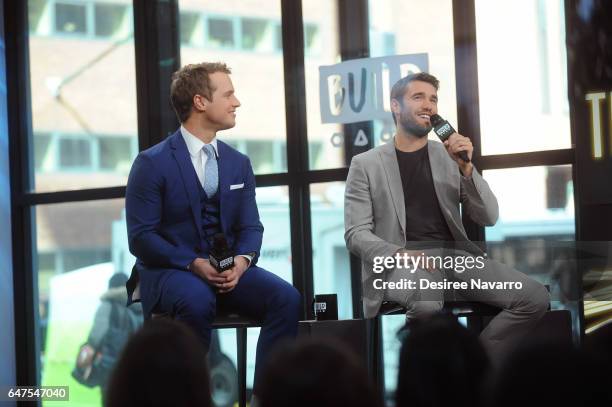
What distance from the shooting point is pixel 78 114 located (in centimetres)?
514

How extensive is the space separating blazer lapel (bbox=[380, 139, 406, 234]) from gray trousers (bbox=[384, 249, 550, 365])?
264 mm

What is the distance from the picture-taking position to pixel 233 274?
3.27 meters

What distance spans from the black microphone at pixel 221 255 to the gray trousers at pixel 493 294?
1.84 ft

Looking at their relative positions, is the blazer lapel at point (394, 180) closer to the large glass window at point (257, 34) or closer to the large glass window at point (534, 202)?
the large glass window at point (534, 202)

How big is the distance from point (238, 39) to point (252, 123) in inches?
17.3

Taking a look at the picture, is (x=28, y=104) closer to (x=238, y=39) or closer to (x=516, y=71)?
(x=238, y=39)

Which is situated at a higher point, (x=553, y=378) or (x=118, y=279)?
(x=553, y=378)

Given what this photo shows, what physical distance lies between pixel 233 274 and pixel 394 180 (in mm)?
716

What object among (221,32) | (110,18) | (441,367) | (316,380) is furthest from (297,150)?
(316,380)

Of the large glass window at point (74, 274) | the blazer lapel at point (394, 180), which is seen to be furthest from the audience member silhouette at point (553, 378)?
the large glass window at point (74, 274)

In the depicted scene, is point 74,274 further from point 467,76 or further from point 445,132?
point 445,132

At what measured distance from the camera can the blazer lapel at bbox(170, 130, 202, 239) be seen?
3393 mm

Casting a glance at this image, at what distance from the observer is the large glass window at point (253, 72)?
4.66m

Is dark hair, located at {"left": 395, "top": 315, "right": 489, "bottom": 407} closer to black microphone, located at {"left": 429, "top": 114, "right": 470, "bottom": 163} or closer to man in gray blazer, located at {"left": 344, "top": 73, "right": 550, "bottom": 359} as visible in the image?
man in gray blazer, located at {"left": 344, "top": 73, "right": 550, "bottom": 359}
